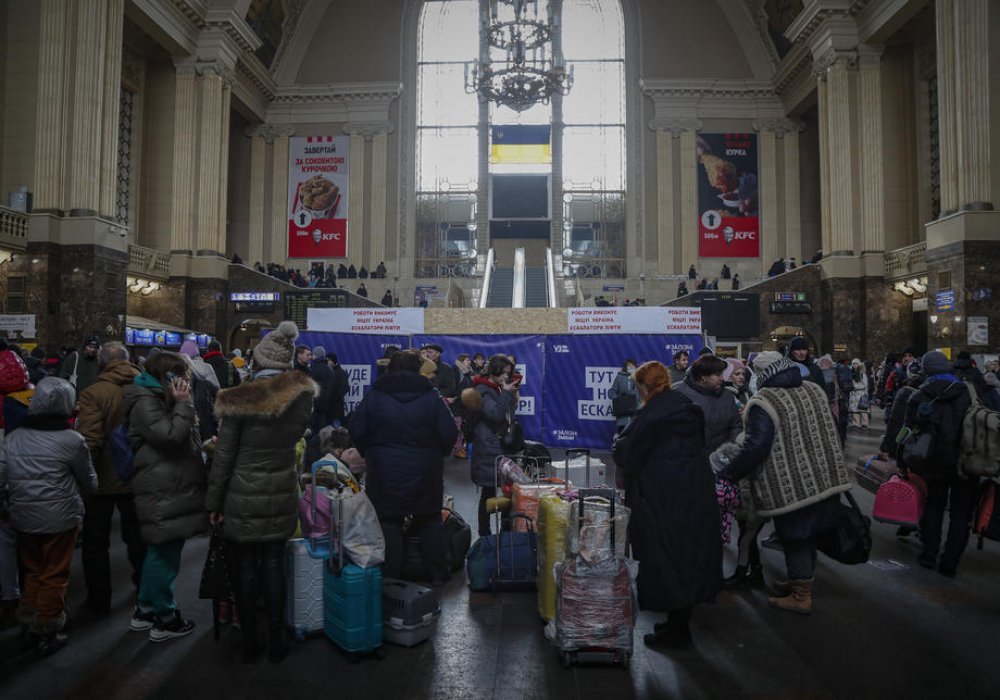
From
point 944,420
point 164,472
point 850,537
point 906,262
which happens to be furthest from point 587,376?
point 906,262

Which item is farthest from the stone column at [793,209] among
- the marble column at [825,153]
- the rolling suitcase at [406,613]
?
the rolling suitcase at [406,613]

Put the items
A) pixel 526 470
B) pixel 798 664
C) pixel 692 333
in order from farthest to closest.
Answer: pixel 692 333 < pixel 526 470 < pixel 798 664

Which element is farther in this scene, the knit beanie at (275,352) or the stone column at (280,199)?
the stone column at (280,199)

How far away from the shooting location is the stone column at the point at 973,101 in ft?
50.5

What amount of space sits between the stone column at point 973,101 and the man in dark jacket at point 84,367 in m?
17.5

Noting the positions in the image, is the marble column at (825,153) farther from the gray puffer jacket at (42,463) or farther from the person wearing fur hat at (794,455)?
the gray puffer jacket at (42,463)

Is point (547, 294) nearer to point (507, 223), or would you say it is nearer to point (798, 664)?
point (507, 223)

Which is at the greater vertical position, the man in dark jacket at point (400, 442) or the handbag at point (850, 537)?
the man in dark jacket at point (400, 442)

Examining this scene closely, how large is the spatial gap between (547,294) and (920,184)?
12.6 meters

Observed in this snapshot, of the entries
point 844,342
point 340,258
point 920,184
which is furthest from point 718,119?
point 340,258

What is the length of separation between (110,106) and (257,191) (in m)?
12.2

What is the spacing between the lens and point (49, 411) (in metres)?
3.57

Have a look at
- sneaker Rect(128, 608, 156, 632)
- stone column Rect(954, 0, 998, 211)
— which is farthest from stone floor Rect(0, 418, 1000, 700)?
stone column Rect(954, 0, 998, 211)

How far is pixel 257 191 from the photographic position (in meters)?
29.7
